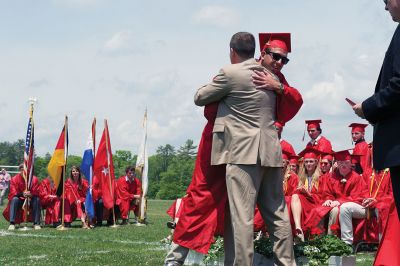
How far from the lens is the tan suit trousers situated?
6.37 meters

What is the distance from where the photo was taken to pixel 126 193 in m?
19.9

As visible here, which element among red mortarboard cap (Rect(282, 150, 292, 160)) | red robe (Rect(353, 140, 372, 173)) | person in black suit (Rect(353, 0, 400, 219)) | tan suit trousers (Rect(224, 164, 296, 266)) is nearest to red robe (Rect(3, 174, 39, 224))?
red mortarboard cap (Rect(282, 150, 292, 160))

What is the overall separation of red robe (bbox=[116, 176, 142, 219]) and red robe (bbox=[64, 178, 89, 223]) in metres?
1.07

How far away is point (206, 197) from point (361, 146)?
7363 mm

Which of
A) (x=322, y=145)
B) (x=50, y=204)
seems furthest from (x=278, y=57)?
(x=50, y=204)

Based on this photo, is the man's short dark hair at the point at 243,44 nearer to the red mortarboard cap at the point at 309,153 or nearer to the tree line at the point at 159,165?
Answer: the red mortarboard cap at the point at 309,153

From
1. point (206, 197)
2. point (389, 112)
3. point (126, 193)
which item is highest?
point (389, 112)

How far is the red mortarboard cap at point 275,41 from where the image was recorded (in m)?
7.34

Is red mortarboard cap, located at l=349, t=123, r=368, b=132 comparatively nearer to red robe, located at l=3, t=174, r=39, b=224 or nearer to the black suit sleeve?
red robe, located at l=3, t=174, r=39, b=224

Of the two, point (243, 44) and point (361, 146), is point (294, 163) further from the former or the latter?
point (243, 44)

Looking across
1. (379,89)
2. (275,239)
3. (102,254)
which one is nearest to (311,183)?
(102,254)

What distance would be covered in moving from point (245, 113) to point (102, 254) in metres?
4.34

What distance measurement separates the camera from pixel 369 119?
14.9 feet

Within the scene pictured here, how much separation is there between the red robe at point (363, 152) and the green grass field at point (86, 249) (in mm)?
2442
